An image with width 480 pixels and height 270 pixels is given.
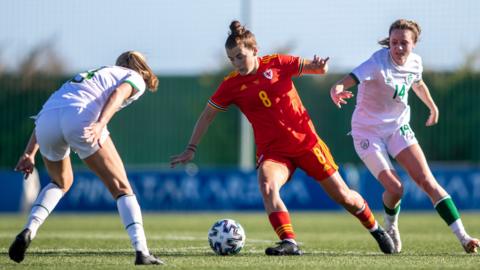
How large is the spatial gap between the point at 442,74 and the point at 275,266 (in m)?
24.0

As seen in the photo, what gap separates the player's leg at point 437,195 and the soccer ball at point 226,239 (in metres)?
1.78

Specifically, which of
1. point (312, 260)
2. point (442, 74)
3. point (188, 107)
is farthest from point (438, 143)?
point (312, 260)

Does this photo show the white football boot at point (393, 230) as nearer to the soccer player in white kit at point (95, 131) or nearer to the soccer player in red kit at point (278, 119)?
the soccer player in red kit at point (278, 119)

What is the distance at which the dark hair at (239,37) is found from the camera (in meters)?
8.96

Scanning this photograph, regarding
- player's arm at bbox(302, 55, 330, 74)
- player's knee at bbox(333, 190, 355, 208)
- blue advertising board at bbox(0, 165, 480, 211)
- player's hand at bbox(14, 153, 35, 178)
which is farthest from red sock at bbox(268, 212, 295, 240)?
blue advertising board at bbox(0, 165, 480, 211)

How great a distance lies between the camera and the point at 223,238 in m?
9.30

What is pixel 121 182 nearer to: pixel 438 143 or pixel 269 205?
pixel 269 205

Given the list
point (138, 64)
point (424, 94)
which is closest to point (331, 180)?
point (424, 94)

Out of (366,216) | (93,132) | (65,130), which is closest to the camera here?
(93,132)

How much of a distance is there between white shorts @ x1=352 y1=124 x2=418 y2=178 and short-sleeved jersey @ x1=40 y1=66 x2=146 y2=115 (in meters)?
→ 2.61

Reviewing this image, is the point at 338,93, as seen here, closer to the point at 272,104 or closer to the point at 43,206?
the point at 272,104

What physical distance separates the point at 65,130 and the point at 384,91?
3294 mm

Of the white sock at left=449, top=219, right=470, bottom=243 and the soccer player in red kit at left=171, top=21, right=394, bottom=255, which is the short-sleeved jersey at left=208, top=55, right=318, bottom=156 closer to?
the soccer player in red kit at left=171, top=21, right=394, bottom=255

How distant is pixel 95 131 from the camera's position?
7.70 metres
